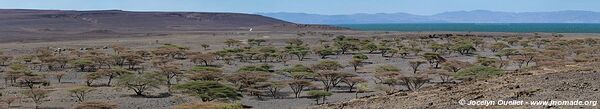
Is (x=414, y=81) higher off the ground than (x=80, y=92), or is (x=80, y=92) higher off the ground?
(x=414, y=81)

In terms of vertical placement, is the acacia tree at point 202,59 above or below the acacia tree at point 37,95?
below

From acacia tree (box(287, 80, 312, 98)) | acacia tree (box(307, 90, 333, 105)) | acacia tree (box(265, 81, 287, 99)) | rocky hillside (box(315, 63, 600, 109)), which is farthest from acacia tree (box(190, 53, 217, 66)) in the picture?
rocky hillside (box(315, 63, 600, 109))

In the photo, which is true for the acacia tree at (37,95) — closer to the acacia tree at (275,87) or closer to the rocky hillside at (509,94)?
the acacia tree at (275,87)

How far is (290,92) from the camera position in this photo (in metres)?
26.4

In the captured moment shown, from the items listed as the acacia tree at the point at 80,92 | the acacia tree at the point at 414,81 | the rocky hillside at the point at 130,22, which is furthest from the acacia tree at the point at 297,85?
the rocky hillside at the point at 130,22

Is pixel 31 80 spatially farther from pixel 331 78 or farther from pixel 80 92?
pixel 331 78

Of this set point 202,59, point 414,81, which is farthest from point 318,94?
point 202,59

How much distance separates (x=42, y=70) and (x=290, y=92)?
18.0 metres

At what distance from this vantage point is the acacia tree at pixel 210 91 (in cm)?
2222

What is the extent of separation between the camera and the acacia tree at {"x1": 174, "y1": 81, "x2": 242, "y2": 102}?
22219 mm

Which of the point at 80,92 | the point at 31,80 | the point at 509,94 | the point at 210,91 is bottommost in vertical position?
the point at 31,80

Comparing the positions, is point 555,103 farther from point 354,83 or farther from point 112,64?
point 112,64

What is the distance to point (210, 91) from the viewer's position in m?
22.5

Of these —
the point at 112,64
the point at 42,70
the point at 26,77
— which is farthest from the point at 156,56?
the point at 26,77
